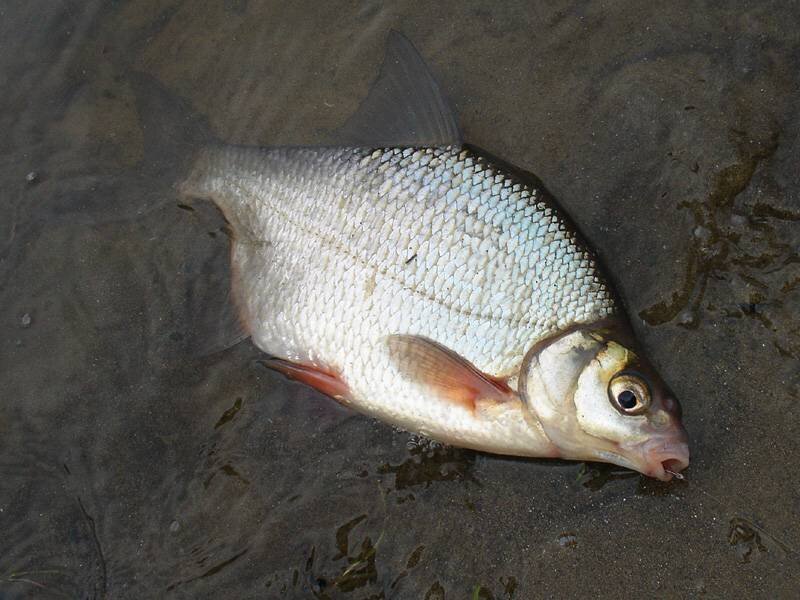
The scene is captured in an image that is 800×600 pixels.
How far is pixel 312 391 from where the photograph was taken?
278 cm

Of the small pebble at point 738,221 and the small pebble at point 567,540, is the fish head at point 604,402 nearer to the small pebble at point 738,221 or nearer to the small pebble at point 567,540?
the small pebble at point 567,540

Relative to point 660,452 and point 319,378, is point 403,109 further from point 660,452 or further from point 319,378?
point 660,452

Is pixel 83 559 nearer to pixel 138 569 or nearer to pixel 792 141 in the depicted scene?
pixel 138 569

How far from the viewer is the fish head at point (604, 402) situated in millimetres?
2262

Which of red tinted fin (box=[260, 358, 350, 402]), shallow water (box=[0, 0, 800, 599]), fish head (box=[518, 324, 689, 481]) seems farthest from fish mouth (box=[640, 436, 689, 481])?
red tinted fin (box=[260, 358, 350, 402])

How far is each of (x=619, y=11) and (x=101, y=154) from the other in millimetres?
2411

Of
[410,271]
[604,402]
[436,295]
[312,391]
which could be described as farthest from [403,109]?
[604,402]

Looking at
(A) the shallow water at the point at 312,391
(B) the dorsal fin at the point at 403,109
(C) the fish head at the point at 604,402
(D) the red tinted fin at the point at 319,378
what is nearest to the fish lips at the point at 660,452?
(C) the fish head at the point at 604,402

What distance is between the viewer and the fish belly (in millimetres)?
2428

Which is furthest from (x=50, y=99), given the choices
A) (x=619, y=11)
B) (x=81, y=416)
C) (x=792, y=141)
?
(x=792, y=141)

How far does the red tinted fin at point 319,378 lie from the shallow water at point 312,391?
0.11 m

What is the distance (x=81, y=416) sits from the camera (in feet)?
9.27

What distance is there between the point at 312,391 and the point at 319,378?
168mm

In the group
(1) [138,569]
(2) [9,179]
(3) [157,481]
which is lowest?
(1) [138,569]
